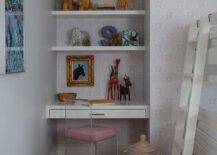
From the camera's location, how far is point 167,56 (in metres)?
3.28

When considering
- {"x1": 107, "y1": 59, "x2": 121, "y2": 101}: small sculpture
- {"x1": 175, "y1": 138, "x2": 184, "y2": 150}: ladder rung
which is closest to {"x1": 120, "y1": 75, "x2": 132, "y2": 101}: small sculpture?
{"x1": 107, "y1": 59, "x2": 121, "y2": 101}: small sculpture

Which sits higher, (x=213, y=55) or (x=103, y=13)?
(x=103, y=13)

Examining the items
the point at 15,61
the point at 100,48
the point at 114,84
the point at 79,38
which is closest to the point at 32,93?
the point at 15,61

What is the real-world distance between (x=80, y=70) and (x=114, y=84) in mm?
395

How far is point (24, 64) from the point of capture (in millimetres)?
2377

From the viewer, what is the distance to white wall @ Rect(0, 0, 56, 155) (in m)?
2.10

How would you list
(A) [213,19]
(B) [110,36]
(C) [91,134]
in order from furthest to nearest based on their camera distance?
1. (B) [110,36]
2. (C) [91,134]
3. (A) [213,19]

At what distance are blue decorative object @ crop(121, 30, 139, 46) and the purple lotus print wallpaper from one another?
5.01 feet

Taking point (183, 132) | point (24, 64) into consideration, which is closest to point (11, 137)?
point (24, 64)

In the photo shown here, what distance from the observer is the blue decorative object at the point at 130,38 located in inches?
143

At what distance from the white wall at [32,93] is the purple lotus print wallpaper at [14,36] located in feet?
0.26

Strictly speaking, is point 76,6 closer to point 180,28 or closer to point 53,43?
point 53,43

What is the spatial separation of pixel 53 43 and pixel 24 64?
1325 mm

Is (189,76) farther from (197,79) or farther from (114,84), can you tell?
(114,84)
